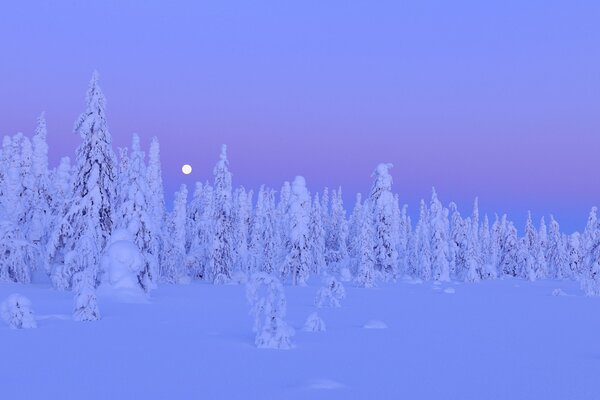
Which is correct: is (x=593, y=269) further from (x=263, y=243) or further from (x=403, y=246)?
(x=403, y=246)

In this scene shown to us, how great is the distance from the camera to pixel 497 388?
Answer: 9617 millimetres

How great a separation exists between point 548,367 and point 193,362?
703 cm

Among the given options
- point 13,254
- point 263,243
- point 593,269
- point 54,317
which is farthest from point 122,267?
point 263,243

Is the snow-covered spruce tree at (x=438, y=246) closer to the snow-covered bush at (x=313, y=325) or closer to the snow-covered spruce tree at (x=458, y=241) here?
the snow-covered spruce tree at (x=458, y=241)

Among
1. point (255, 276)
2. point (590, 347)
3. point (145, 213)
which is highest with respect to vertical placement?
point (145, 213)

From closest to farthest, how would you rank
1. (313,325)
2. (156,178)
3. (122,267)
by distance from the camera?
(313,325)
(122,267)
(156,178)

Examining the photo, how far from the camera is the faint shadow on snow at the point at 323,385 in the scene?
9.33 metres

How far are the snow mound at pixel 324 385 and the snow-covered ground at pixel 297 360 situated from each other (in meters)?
0.02

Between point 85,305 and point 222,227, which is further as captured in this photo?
point 222,227

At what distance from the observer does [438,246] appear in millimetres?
65000

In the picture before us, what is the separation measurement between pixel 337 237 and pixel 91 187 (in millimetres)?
62983

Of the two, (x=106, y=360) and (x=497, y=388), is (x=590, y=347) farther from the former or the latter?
(x=106, y=360)

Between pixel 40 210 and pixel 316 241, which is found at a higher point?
pixel 40 210

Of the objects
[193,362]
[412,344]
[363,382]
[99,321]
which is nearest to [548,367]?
[412,344]
